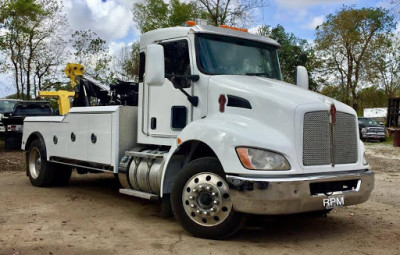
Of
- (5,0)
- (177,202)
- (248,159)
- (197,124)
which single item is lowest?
(177,202)

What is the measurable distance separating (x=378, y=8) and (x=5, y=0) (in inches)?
1162

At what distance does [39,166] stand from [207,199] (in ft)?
17.8

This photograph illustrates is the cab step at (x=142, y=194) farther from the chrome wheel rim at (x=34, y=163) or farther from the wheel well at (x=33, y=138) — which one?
the chrome wheel rim at (x=34, y=163)

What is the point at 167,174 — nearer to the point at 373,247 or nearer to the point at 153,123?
the point at 153,123

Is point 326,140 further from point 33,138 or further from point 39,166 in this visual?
point 33,138

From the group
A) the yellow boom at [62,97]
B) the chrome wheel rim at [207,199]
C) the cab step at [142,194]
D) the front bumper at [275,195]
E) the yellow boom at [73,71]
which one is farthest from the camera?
the yellow boom at [62,97]

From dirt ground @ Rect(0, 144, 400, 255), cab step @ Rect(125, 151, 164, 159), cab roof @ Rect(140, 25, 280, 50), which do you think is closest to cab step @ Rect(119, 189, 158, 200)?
dirt ground @ Rect(0, 144, 400, 255)

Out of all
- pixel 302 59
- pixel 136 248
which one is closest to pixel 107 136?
pixel 136 248

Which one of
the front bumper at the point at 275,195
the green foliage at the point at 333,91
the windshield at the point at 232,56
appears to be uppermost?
the green foliage at the point at 333,91

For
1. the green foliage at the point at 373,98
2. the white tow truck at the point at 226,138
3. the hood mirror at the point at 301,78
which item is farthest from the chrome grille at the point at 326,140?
the green foliage at the point at 373,98

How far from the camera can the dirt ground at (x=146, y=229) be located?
518 centimetres

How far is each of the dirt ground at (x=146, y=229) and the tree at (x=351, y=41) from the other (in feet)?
110

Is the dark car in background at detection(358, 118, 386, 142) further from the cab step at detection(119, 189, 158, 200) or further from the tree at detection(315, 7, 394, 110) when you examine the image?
the cab step at detection(119, 189, 158, 200)

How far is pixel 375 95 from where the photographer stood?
176 ft
